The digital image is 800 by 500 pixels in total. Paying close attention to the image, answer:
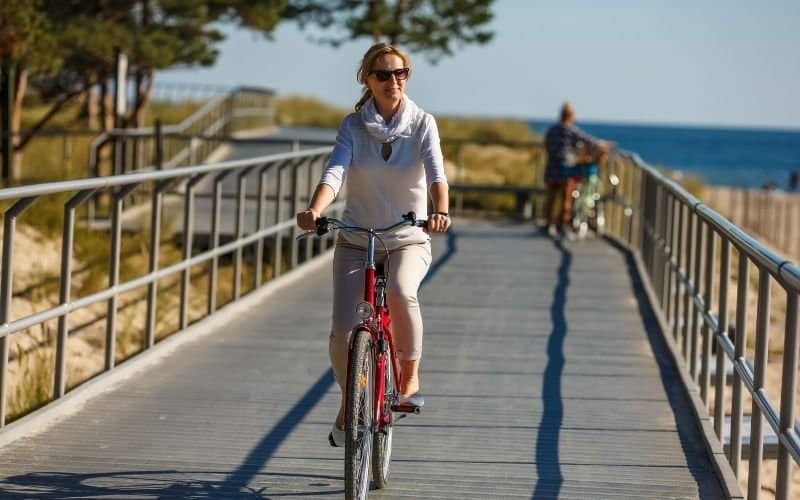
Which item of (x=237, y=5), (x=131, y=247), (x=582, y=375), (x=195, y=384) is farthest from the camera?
(x=237, y=5)

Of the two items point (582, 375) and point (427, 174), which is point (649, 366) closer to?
point (582, 375)

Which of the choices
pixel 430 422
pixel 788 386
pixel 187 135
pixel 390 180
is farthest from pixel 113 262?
pixel 187 135

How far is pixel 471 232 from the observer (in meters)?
20.4

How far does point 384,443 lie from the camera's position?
248 inches

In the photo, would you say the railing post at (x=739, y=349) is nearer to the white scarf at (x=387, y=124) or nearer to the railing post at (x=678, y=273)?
the white scarf at (x=387, y=124)

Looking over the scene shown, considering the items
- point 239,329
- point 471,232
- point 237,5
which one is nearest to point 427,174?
point 239,329

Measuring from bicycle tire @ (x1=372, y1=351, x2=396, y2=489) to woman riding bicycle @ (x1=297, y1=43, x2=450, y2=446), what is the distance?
130 mm

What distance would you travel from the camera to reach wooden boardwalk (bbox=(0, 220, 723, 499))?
6.58 m

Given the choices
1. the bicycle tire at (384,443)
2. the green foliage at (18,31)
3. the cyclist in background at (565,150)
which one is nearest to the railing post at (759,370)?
the bicycle tire at (384,443)

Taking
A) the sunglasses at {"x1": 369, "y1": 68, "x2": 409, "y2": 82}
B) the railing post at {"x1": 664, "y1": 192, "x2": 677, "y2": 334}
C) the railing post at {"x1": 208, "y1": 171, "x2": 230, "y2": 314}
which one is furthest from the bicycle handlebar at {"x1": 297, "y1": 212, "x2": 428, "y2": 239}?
the railing post at {"x1": 208, "y1": 171, "x2": 230, "y2": 314}

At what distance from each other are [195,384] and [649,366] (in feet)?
9.47

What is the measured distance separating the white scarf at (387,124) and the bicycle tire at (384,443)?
862 millimetres

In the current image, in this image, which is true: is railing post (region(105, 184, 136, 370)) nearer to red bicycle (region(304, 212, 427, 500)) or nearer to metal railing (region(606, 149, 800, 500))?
red bicycle (region(304, 212, 427, 500))

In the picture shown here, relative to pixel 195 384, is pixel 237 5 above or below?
above
